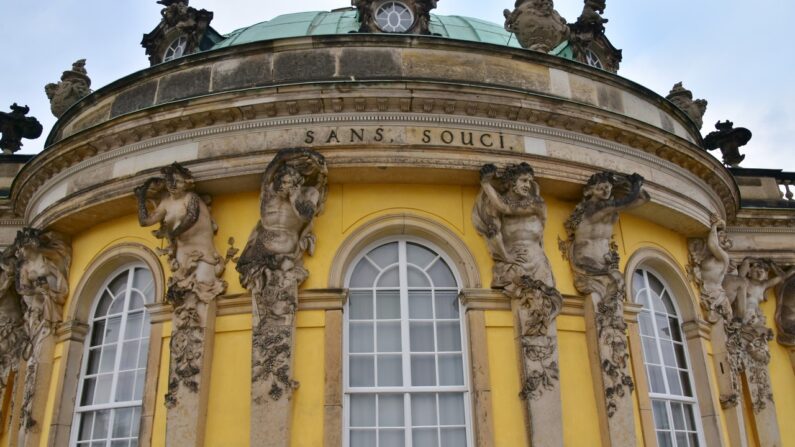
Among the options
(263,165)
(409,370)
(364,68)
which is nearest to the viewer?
(409,370)

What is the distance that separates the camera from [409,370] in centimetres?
931

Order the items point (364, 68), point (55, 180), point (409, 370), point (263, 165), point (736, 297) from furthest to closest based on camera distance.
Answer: point (736, 297) → point (55, 180) → point (364, 68) → point (263, 165) → point (409, 370)

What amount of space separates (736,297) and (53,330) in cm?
1227

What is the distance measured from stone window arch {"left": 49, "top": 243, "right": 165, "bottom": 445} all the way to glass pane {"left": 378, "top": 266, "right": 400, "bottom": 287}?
127 inches

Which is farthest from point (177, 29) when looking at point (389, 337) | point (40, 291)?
point (389, 337)

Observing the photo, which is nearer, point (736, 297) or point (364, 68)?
point (364, 68)

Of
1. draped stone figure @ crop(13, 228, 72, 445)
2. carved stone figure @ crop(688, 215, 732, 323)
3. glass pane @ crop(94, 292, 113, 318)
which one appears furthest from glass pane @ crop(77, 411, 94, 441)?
carved stone figure @ crop(688, 215, 732, 323)

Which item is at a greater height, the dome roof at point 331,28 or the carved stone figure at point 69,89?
the dome roof at point 331,28

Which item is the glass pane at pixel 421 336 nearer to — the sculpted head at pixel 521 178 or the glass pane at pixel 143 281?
the sculpted head at pixel 521 178

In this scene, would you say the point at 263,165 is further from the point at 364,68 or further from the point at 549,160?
the point at 549,160

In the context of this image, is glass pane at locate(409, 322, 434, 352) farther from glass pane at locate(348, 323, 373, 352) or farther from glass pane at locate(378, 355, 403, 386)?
glass pane at locate(348, 323, 373, 352)

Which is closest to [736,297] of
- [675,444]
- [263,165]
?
[675,444]

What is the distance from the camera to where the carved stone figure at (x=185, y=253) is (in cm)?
928

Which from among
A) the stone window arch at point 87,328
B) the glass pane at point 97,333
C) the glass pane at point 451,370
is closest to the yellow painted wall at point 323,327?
the stone window arch at point 87,328
